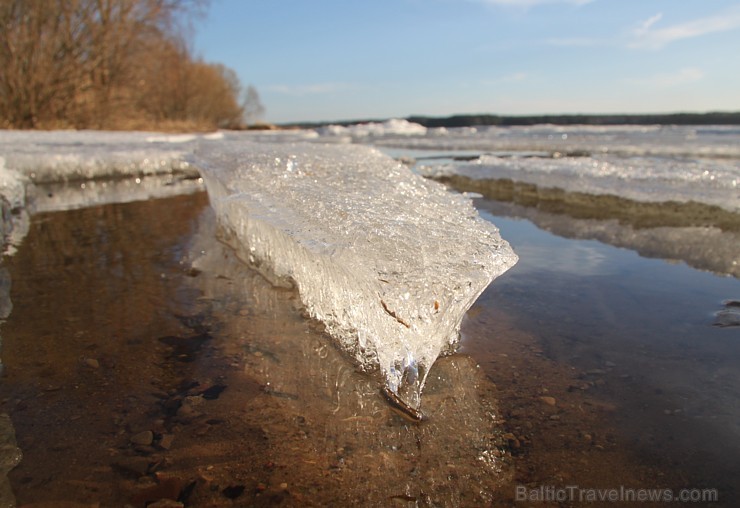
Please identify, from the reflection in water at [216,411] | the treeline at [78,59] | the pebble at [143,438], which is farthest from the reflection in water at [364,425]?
the treeline at [78,59]

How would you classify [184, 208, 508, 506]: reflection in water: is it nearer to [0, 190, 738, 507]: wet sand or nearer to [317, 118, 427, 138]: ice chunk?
[0, 190, 738, 507]: wet sand

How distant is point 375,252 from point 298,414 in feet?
1.44

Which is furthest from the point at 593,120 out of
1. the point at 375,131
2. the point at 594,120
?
the point at 375,131

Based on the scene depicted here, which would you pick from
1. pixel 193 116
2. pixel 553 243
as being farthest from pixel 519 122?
pixel 553 243

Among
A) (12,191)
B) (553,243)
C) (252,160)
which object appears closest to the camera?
(252,160)

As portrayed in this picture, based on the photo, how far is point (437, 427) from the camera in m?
1.10

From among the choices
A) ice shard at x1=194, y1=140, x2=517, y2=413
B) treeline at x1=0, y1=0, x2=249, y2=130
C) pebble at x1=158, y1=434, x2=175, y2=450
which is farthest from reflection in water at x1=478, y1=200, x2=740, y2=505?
treeline at x1=0, y1=0, x2=249, y2=130

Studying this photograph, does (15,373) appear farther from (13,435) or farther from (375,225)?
(375,225)

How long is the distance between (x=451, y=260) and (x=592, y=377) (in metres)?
0.51

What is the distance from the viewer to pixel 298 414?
1159 millimetres

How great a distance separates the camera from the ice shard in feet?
3.81

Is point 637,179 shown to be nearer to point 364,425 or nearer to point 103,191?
point 364,425

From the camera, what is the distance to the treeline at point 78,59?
30.5 ft

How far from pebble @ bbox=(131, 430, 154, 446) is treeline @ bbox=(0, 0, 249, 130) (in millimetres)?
10838
